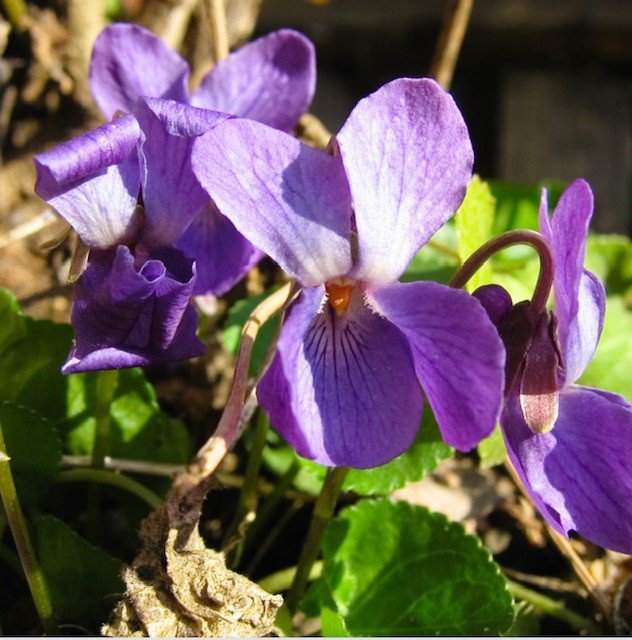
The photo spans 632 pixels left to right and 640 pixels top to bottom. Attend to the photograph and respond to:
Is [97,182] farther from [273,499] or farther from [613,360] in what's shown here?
[613,360]

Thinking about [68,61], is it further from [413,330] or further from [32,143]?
[413,330]

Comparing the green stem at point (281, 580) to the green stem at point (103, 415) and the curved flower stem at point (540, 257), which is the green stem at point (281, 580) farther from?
the curved flower stem at point (540, 257)

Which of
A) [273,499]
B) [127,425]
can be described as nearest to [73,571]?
[127,425]

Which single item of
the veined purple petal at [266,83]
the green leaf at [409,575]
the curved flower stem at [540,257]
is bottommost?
the green leaf at [409,575]

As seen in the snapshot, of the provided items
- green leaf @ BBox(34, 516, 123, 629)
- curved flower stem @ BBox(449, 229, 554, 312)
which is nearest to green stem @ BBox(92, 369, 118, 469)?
green leaf @ BBox(34, 516, 123, 629)

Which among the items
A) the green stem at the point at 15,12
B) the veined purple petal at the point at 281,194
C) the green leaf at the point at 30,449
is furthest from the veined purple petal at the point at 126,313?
the green stem at the point at 15,12
